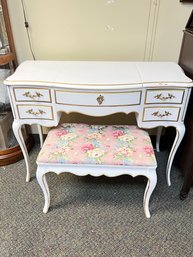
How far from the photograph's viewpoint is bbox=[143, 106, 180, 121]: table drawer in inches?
46.2

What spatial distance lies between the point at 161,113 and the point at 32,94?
0.68 meters

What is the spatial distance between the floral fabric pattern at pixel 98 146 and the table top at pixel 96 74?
0.29 meters

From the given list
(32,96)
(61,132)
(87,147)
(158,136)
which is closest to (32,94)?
(32,96)

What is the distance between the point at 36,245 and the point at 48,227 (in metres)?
0.11

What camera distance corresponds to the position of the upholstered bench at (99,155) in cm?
109

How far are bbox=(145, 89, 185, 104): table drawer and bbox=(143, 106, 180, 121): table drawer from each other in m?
0.04

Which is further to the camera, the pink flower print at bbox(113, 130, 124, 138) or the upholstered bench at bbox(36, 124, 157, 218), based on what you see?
the pink flower print at bbox(113, 130, 124, 138)

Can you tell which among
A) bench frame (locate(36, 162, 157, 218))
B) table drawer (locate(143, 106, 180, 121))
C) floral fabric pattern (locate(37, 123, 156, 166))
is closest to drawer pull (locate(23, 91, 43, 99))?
floral fabric pattern (locate(37, 123, 156, 166))

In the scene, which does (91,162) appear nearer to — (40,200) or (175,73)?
(40,200)

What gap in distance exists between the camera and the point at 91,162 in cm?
109

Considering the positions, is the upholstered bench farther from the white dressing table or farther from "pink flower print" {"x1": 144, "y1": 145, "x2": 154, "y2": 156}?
the white dressing table

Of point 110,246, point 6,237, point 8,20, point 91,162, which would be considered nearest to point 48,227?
point 6,237

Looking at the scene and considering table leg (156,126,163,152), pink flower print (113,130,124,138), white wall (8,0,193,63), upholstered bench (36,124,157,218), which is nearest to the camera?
upholstered bench (36,124,157,218)

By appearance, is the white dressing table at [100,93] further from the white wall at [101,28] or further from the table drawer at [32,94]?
the white wall at [101,28]
